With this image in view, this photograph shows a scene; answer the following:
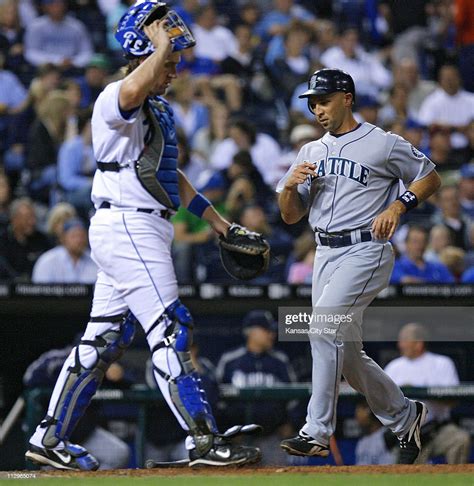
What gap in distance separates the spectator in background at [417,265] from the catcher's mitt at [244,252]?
3654 mm

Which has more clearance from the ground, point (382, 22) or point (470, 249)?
point (382, 22)

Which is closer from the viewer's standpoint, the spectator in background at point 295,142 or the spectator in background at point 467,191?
the spectator in background at point 467,191

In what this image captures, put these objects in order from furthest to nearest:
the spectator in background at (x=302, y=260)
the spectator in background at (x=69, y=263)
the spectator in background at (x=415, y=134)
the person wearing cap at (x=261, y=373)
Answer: the spectator in background at (x=415, y=134) → the spectator in background at (x=302, y=260) → the spectator in background at (x=69, y=263) → the person wearing cap at (x=261, y=373)

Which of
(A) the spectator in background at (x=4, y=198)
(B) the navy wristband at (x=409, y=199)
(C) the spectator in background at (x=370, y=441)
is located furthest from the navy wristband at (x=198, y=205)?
(A) the spectator in background at (x=4, y=198)

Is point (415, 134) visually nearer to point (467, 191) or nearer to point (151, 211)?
point (467, 191)

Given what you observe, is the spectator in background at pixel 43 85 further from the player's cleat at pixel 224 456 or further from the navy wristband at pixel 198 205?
the player's cleat at pixel 224 456

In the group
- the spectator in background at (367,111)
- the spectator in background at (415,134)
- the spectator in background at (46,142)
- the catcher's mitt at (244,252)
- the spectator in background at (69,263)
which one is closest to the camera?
the catcher's mitt at (244,252)

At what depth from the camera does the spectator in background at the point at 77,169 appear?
963cm

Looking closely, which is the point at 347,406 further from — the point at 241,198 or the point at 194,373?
the point at 194,373

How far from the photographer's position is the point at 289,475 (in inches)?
177

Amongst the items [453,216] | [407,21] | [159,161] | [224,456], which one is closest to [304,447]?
[224,456]

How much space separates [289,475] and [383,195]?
137 centimetres

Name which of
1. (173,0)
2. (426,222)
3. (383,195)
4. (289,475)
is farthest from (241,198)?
(289,475)

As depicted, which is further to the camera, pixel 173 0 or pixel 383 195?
pixel 173 0
